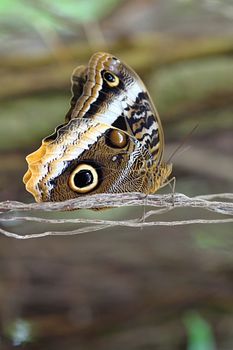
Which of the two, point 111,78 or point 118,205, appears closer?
point 118,205

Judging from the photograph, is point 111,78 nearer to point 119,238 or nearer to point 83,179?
point 83,179

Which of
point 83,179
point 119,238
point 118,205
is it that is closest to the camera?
point 118,205

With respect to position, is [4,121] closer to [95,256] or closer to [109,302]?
[95,256]

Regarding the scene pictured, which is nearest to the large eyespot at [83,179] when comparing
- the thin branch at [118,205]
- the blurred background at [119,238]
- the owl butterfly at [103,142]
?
the owl butterfly at [103,142]

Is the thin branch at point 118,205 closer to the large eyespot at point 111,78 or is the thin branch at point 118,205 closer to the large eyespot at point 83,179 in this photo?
the large eyespot at point 83,179

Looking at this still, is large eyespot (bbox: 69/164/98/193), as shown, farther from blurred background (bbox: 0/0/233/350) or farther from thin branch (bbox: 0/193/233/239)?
blurred background (bbox: 0/0/233/350)

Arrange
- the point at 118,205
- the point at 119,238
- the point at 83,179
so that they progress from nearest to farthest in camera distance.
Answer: the point at 118,205, the point at 83,179, the point at 119,238

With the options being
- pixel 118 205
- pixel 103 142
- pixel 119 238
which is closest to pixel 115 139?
pixel 103 142
